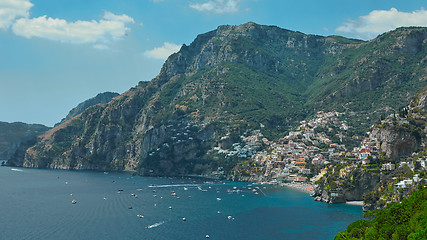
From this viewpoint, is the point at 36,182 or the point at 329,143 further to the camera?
the point at 329,143

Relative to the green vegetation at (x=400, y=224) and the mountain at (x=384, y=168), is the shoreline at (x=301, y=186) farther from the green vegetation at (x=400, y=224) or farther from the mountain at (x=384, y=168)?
the green vegetation at (x=400, y=224)

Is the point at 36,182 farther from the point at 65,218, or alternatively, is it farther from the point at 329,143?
the point at 329,143

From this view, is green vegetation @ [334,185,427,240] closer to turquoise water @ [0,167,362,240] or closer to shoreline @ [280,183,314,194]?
turquoise water @ [0,167,362,240]

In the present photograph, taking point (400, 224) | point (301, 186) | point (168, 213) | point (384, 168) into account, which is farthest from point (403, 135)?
point (168, 213)

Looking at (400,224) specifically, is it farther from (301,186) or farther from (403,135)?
(301,186)

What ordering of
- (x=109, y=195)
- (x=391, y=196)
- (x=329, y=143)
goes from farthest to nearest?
1. (x=329, y=143)
2. (x=109, y=195)
3. (x=391, y=196)

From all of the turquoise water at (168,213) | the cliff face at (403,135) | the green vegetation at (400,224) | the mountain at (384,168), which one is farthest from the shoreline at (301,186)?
the green vegetation at (400,224)

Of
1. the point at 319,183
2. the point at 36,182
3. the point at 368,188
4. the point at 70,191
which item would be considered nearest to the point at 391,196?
the point at 368,188
